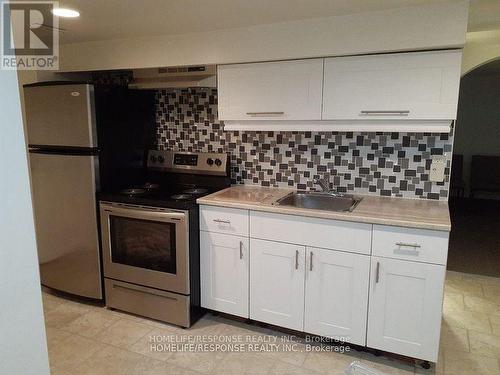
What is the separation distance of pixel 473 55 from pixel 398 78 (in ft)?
4.18

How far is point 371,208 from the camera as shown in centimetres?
221

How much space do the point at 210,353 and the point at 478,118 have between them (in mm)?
6307

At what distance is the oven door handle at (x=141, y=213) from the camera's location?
2396mm

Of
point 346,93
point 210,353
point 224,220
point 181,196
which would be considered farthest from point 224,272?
point 346,93

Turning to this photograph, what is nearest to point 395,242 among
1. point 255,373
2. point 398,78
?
point 398,78

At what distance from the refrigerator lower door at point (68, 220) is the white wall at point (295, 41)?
824mm

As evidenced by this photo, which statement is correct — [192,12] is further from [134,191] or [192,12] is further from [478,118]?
[478,118]

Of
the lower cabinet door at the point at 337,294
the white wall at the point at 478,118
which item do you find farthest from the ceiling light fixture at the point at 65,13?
the white wall at the point at 478,118

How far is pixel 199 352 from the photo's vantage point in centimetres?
226

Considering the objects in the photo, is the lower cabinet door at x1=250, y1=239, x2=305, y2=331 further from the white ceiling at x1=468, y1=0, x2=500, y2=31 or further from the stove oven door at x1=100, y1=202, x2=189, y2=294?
the white ceiling at x1=468, y1=0, x2=500, y2=31

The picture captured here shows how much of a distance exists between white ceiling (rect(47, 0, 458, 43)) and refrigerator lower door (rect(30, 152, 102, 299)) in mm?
934

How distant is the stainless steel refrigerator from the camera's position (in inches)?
102

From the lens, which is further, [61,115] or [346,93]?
[61,115]

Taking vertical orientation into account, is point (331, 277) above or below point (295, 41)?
below
